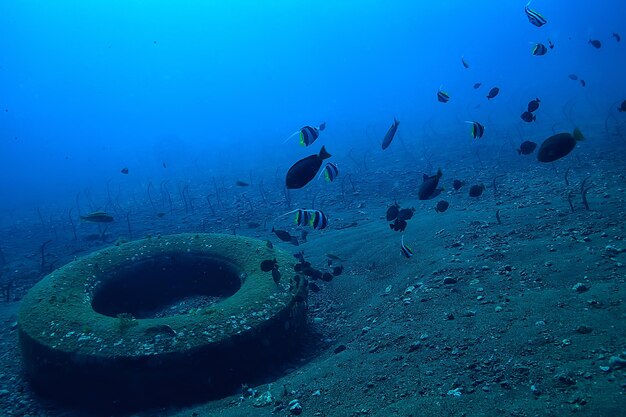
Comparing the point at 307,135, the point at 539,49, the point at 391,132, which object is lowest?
the point at 307,135

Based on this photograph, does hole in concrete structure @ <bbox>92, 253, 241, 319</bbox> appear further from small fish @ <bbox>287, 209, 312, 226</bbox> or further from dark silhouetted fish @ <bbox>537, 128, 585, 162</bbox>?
dark silhouetted fish @ <bbox>537, 128, 585, 162</bbox>

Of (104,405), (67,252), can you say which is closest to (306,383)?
(104,405)

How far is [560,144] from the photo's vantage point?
4676mm

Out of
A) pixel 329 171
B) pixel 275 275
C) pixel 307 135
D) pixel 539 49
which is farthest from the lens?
pixel 539 49

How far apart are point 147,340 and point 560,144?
5931 mm

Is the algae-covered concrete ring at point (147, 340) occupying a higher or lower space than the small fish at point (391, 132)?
lower

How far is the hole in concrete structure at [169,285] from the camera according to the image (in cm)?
701

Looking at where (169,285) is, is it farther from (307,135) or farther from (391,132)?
(391,132)

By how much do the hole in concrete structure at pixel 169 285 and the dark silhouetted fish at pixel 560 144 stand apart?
211 inches

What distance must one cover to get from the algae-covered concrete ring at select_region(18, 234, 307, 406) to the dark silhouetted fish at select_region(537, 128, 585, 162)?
4114 millimetres

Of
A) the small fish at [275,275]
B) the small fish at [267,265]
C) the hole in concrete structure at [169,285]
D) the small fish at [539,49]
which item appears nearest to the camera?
the small fish at [275,275]

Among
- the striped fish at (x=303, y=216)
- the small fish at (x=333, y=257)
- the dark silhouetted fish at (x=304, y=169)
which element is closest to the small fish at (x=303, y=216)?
the striped fish at (x=303, y=216)

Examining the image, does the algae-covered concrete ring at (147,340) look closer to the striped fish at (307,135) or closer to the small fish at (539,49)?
the striped fish at (307,135)

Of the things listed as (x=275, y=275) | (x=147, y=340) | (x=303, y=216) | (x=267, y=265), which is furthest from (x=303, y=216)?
(x=147, y=340)
